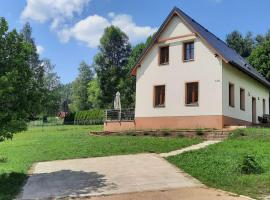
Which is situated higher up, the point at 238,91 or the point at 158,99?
the point at 238,91

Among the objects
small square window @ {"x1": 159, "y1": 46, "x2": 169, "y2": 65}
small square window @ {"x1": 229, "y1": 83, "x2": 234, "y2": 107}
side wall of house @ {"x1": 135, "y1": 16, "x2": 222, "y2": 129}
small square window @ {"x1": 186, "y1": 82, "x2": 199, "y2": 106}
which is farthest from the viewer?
small square window @ {"x1": 159, "y1": 46, "x2": 169, "y2": 65}

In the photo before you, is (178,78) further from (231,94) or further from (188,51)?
(231,94)

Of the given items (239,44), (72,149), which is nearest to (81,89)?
(239,44)

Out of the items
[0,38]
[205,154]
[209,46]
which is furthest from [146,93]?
[0,38]

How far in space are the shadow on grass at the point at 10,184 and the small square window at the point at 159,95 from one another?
15.2 m

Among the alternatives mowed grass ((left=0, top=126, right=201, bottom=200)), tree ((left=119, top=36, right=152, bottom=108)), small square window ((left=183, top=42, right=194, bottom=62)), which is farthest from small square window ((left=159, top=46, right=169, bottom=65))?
tree ((left=119, top=36, right=152, bottom=108))

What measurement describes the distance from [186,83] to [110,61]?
3508 cm

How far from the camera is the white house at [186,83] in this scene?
88.0ft

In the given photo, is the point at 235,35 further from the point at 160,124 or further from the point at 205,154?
the point at 205,154

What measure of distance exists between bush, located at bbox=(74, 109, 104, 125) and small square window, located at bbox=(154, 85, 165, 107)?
18.2m

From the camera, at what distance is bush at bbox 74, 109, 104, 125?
4753 centimetres

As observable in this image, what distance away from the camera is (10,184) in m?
13.8

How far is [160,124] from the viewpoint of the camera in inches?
1129

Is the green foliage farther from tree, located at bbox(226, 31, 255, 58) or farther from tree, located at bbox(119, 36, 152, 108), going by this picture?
tree, located at bbox(226, 31, 255, 58)
